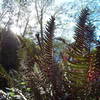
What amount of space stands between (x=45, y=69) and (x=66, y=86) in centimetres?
13

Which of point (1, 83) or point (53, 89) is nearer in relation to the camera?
point (53, 89)

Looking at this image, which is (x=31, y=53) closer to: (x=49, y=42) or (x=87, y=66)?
(x=49, y=42)

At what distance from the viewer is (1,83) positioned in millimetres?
2953

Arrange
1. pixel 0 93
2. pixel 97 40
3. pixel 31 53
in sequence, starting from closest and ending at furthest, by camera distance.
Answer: pixel 97 40 → pixel 31 53 → pixel 0 93

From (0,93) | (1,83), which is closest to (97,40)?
(0,93)

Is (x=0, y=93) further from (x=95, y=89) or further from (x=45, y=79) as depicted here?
(x=95, y=89)

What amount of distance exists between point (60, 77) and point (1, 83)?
1599mm

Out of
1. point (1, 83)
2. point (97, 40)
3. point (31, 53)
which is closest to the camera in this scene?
point (97, 40)

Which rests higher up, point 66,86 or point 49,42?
point 49,42

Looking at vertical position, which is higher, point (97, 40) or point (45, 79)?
point (97, 40)

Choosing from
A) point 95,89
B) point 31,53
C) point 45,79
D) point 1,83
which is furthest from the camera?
point 1,83

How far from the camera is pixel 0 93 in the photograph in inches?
66.3

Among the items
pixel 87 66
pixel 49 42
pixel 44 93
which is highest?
pixel 49 42

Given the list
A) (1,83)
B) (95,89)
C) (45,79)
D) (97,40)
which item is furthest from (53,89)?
(1,83)
